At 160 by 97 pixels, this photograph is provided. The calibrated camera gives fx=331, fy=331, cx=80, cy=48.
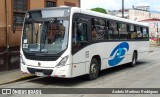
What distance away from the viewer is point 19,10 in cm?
1680

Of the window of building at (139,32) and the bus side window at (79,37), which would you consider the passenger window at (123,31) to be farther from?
the bus side window at (79,37)

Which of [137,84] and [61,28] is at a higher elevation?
[61,28]

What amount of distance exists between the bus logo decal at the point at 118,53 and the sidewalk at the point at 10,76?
3.81m

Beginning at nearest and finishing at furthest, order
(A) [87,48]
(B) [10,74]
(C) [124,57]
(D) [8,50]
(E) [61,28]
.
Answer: (E) [61,28]
(A) [87,48]
(B) [10,74]
(D) [8,50]
(C) [124,57]

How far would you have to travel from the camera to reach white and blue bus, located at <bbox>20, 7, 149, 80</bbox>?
37.4 feet

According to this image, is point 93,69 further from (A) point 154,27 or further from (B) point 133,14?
(B) point 133,14

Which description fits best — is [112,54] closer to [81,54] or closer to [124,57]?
[124,57]

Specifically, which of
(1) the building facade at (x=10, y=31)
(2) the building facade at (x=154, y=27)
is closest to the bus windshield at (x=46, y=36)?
(1) the building facade at (x=10, y=31)

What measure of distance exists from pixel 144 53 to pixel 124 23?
15.0ft

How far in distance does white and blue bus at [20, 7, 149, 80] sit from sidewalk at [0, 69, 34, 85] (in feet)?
2.99

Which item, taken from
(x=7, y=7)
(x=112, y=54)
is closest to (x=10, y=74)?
(x=7, y=7)

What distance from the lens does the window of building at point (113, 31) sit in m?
14.9

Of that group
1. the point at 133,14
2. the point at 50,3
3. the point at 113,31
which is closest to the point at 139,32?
the point at 113,31

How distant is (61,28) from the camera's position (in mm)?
11680
